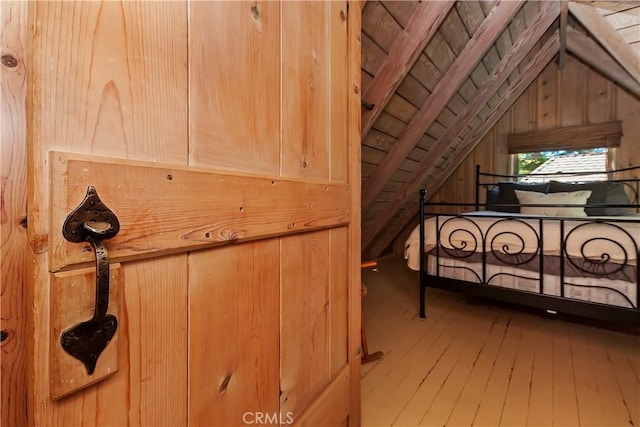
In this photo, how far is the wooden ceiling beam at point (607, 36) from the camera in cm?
244

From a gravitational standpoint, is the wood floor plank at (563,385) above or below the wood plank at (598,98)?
below

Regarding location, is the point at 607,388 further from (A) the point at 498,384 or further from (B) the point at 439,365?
(B) the point at 439,365

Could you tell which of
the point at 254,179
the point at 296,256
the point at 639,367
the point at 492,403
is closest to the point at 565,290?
the point at 639,367

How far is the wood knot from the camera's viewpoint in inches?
14.6

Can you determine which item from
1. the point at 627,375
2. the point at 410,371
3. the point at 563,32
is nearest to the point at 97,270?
the point at 410,371

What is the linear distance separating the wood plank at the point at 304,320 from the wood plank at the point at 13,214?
46 cm

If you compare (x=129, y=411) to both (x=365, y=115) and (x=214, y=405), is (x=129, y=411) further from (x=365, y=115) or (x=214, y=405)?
(x=365, y=115)

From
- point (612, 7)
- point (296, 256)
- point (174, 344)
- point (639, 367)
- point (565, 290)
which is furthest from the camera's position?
point (612, 7)

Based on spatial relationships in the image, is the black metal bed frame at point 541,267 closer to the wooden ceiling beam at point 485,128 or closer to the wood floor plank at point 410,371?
the wood floor plank at point 410,371

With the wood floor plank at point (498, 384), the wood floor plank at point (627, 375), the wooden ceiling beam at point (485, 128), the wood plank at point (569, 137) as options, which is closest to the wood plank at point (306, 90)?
the wood floor plank at point (498, 384)

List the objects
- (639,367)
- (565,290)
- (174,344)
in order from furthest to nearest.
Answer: (565,290)
(639,367)
(174,344)

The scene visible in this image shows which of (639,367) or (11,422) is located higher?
(11,422)

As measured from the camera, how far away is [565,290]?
66.2 inches

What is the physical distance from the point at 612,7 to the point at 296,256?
3216 millimetres
